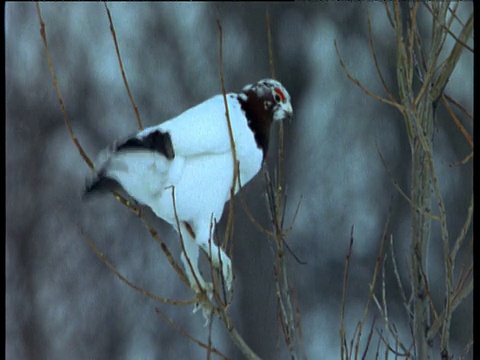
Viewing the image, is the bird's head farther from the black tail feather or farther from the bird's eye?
the black tail feather

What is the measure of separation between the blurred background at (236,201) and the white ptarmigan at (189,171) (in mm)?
255

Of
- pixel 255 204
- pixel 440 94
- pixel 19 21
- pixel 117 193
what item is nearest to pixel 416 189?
pixel 440 94

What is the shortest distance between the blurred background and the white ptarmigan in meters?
0.26

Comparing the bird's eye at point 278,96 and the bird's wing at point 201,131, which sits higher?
the bird's eye at point 278,96

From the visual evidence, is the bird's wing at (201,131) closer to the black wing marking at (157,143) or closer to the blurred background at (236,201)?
the black wing marking at (157,143)

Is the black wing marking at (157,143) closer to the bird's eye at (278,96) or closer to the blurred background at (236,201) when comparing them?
the bird's eye at (278,96)

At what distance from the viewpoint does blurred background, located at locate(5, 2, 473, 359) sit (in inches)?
39.7

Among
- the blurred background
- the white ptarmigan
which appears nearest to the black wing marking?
the white ptarmigan

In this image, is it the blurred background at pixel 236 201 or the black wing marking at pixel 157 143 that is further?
the blurred background at pixel 236 201

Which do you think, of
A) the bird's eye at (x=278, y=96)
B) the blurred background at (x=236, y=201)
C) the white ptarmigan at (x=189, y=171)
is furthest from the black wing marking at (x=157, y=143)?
the blurred background at (x=236, y=201)

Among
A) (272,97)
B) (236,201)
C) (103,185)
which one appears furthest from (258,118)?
(236,201)

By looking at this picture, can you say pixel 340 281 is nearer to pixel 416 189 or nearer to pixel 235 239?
pixel 235 239

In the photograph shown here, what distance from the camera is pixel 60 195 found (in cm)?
108

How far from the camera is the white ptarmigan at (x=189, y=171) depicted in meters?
0.72
